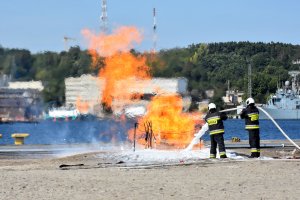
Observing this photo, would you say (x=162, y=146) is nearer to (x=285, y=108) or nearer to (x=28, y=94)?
(x=28, y=94)

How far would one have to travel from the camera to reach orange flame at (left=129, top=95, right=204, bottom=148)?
36781 millimetres

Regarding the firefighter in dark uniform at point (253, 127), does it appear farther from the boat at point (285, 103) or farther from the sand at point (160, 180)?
the boat at point (285, 103)

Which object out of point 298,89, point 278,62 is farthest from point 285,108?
point 278,62

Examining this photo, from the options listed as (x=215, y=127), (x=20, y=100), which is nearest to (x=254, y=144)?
(x=215, y=127)

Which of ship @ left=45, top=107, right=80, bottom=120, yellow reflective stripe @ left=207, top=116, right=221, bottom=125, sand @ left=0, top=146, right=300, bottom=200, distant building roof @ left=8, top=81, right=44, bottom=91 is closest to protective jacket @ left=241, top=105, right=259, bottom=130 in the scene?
yellow reflective stripe @ left=207, top=116, right=221, bottom=125

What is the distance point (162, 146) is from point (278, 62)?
56.9 metres

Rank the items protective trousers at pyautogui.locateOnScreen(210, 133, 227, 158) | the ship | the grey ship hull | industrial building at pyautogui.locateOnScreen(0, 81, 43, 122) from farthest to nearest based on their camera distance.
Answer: the grey ship hull, the ship, industrial building at pyautogui.locateOnScreen(0, 81, 43, 122), protective trousers at pyautogui.locateOnScreen(210, 133, 227, 158)

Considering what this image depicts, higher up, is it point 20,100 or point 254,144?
point 20,100

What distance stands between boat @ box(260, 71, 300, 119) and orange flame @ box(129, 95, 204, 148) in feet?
316

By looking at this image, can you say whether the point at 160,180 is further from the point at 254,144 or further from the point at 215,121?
the point at 254,144

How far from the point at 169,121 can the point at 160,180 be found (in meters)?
17.5

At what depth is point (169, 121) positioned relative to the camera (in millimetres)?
37250

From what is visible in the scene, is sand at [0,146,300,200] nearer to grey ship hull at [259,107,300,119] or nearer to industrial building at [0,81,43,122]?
industrial building at [0,81,43,122]

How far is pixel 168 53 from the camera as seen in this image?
3991 centimetres
